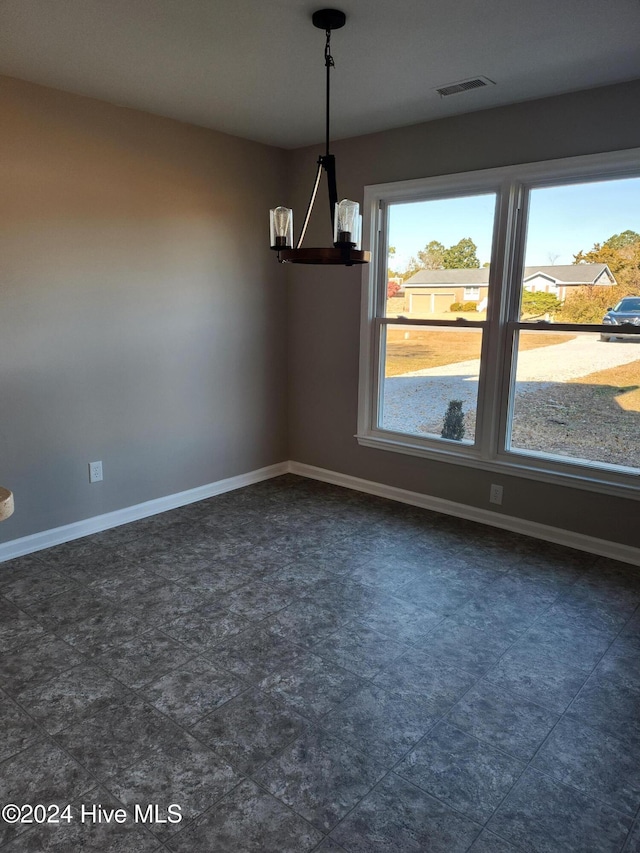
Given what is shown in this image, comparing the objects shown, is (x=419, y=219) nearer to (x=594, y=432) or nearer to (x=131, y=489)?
(x=594, y=432)

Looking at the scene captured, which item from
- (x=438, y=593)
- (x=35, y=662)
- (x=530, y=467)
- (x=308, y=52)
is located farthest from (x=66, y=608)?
(x=308, y=52)

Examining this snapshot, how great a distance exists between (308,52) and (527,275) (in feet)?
5.75

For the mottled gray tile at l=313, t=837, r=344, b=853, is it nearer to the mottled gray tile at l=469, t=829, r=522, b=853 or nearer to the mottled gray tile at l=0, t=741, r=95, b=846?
the mottled gray tile at l=469, t=829, r=522, b=853

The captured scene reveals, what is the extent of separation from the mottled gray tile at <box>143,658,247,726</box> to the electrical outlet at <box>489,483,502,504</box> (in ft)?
7.17

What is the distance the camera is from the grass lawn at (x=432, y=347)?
12.4ft

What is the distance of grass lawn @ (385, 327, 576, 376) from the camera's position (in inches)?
149

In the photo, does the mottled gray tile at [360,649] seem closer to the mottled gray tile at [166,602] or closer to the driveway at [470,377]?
the mottled gray tile at [166,602]

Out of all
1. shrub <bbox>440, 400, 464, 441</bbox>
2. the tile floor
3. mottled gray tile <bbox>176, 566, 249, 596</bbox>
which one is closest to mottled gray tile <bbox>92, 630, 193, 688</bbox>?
the tile floor

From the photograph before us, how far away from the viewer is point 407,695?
221 cm

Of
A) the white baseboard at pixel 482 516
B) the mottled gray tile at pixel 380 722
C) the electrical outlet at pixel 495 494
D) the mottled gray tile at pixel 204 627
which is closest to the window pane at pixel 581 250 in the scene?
the electrical outlet at pixel 495 494

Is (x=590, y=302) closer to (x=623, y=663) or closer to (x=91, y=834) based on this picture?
(x=623, y=663)

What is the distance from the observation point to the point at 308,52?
2654 mm

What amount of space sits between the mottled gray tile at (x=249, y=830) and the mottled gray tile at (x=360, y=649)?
70 centimetres

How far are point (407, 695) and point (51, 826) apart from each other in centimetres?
124
